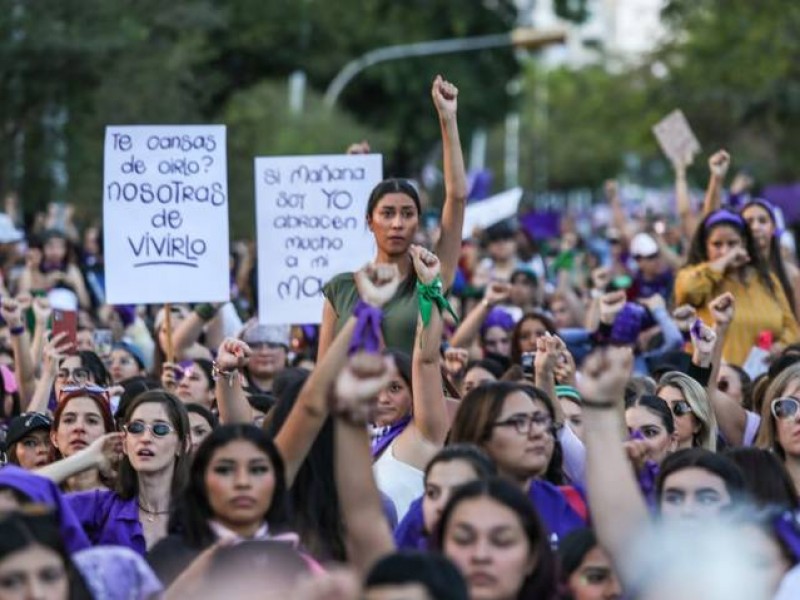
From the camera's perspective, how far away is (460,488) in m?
6.22

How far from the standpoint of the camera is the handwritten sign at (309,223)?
1191cm

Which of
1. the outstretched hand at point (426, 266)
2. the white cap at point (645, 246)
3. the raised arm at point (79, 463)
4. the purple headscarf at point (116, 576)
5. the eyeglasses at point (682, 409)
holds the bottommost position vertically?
the purple headscarf at point (116, 576)

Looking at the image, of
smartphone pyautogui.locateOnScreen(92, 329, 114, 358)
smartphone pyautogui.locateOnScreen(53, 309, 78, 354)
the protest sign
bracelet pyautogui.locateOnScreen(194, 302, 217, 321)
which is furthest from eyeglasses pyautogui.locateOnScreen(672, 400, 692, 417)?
the protest sign

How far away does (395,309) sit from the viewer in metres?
9.01

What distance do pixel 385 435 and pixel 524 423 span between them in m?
1.33

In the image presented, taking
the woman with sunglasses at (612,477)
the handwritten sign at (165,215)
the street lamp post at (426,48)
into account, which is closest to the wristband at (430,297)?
the woman with sunglasses at (612,477)

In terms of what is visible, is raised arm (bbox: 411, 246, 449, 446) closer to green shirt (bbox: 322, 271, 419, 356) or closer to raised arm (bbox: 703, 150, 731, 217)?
green shirt (bbox: 322, 271, 419, 356)

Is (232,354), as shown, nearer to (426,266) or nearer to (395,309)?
(426,266)

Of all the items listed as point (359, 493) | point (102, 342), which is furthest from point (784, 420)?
point (102, 342)

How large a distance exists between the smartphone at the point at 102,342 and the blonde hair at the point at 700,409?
160 inches

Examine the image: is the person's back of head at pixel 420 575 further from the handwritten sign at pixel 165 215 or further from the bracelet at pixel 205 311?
the bracelet at pixel 205 311

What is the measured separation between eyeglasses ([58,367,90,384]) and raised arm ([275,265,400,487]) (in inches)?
138

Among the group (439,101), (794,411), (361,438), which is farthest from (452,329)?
(361,438)

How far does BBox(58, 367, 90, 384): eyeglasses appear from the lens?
10418mm
